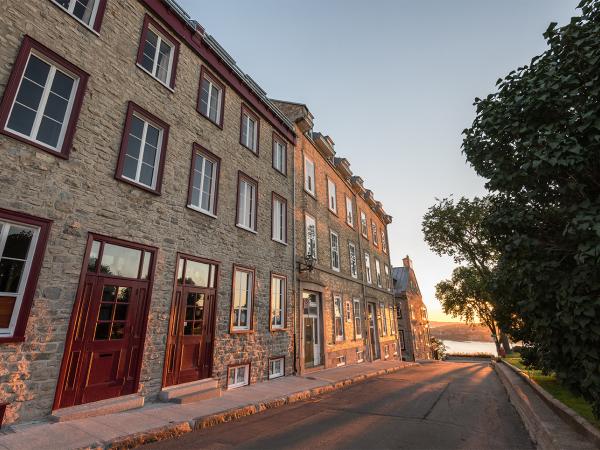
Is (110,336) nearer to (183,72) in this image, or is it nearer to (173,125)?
(173,125)

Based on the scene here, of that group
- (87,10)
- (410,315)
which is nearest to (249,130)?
(87,10)

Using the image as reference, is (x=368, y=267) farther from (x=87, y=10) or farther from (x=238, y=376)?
A: (x=87, y=10)

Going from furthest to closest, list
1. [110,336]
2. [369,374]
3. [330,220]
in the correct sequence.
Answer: [330,220] < [369,374] < [110,336]

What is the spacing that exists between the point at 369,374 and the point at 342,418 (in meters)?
7.68

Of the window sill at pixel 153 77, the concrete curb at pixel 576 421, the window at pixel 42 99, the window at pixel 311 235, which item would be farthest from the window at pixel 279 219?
the concrete curb at pixel 576 421

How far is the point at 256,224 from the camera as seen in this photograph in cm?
1163

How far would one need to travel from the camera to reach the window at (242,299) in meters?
9.98

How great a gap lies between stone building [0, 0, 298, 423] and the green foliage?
23.8 feet

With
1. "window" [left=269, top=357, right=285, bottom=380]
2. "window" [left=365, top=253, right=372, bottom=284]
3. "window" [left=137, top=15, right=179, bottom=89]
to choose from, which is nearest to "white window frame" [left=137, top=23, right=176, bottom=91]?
"window" [left=137, top=15, right=179, bottom=89]

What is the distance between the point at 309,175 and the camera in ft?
54.6

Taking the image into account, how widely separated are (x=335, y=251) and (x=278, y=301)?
6.37m

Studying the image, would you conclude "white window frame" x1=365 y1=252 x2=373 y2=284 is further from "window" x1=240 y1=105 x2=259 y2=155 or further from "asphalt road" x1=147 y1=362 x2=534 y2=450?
"window" x1=240 y1=105 x2=259 y2=155

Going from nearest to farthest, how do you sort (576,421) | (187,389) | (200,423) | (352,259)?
(576,421), (200,423), (187,389), (352,259)

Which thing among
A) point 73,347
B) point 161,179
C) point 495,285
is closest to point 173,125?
point 161,179
